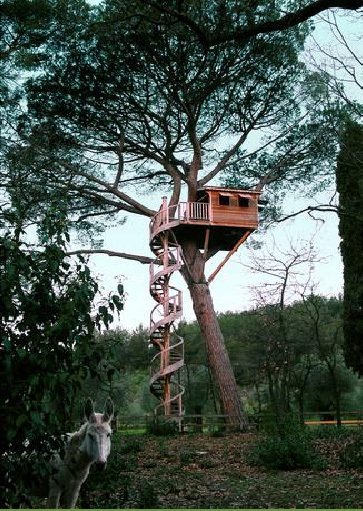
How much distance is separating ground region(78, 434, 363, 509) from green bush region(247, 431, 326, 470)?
0.16 m

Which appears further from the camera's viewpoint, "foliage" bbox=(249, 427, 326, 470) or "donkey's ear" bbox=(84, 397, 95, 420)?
"foliage" bbox=(249, 427, 326, 470)

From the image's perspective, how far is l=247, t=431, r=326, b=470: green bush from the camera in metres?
10.3

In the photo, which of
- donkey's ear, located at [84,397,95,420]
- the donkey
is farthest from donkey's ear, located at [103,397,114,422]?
donkey's ear, located at [84,397,95,420]

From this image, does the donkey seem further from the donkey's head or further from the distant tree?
the distant tree

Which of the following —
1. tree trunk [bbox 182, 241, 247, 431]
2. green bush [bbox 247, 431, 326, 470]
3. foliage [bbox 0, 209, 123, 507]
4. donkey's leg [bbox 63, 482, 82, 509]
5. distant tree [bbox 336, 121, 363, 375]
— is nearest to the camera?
foliage [bbox 0, 209, 123, 507]

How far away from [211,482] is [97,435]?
501 centimetres

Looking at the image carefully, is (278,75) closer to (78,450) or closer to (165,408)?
(165,408)

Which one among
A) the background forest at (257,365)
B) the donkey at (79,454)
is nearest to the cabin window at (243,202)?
the background forest at (257,365)

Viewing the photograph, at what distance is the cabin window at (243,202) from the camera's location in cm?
2178

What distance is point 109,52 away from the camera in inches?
769

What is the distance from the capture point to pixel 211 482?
9859mm

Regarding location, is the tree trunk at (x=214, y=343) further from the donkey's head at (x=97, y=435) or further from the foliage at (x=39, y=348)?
the foliage at (x=39, y=348)

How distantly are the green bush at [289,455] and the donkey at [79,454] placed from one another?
544cm

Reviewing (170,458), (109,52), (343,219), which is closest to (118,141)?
(109,52)
